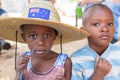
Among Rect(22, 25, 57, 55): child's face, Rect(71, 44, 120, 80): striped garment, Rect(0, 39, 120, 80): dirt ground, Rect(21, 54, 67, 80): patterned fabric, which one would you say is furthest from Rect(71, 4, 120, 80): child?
Rect(0, 39, 120, 80): dirt ground

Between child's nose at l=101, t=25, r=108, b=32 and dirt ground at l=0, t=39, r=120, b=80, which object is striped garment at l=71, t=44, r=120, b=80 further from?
dirt ground at l=0, t=39, r=120, b=80

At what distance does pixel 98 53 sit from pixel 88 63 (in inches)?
4.7

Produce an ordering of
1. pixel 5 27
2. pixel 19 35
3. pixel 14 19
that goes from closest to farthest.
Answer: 1. pixel 14 19
2. pixel 5 27
3. pixel 19 35

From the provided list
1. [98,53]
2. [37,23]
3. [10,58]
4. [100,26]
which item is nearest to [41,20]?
[37,23]

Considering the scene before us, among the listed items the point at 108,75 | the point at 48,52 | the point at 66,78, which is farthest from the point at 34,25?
the point at 108,75

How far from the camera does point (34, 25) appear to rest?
2.38m

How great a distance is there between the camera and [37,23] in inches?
90.7

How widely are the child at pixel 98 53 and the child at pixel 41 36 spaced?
3.7 inches

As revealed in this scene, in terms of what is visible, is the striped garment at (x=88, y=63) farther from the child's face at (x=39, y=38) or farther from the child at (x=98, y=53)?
the child's face at (x=39, y=38)

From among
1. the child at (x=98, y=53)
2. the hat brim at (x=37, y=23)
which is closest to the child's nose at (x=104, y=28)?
the child at (x=98, y=53)

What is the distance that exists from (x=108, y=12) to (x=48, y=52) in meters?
0.56

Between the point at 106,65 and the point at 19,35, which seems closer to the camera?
the point at 106,65

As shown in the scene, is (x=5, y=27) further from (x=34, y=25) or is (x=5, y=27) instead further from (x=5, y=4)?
(x=5, y=4)

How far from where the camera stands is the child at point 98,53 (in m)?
2.33
